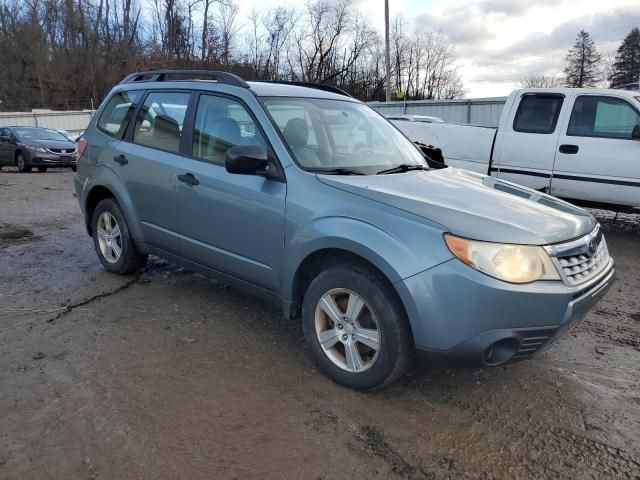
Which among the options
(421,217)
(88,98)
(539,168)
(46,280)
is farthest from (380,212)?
(88,98)

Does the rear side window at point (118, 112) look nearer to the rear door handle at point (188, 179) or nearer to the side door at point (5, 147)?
the rear door handle at point (188, 179)

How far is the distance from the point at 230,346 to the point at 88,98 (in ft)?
176

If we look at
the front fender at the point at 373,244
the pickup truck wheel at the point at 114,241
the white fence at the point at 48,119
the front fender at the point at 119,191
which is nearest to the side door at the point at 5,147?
the pickup truck wheel at the point at 114,241

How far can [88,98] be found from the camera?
50719mm

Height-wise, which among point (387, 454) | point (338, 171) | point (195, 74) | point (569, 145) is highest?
point (195, 74)

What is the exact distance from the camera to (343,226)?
3.03 meters

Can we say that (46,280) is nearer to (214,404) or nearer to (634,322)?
(214,404)

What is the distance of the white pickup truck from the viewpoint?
6992mm

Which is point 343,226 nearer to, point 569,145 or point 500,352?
point 500,352

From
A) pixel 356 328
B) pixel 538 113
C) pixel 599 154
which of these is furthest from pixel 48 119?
pixel 356 328

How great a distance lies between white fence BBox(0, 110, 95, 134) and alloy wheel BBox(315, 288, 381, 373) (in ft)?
116

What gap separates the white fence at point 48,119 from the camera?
1362 inches

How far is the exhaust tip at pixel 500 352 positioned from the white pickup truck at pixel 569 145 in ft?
17.4

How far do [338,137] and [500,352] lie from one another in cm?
197
